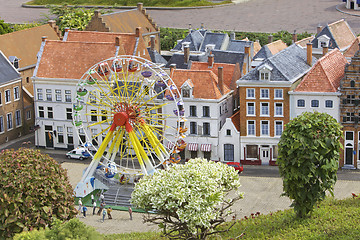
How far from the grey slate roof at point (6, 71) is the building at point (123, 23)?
1819cm

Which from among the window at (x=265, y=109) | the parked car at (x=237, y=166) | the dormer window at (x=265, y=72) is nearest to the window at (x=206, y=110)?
the window at (x=265, y=109)

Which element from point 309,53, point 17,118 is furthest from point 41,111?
point 309,53

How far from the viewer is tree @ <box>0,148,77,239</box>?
197 ft

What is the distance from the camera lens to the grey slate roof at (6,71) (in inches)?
4432

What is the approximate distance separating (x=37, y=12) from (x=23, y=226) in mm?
139582

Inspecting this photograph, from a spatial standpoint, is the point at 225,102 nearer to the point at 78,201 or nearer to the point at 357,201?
the point at 78,201

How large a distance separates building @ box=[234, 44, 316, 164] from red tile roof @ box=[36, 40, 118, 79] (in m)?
19.1

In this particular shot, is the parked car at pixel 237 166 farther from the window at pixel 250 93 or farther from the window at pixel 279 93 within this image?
the window at pixel 279 93

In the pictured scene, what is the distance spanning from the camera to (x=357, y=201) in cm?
7612

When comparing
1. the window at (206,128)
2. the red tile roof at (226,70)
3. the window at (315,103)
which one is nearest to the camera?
A: the window at (315,103)

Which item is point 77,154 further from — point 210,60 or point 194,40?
point 194,40

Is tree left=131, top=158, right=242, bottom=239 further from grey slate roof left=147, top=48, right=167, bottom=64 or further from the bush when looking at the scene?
grey slate roof left=147, top=48, right=167, bottom=64

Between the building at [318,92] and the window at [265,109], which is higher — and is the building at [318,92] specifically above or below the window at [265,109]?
above

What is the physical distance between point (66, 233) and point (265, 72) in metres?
48.7
